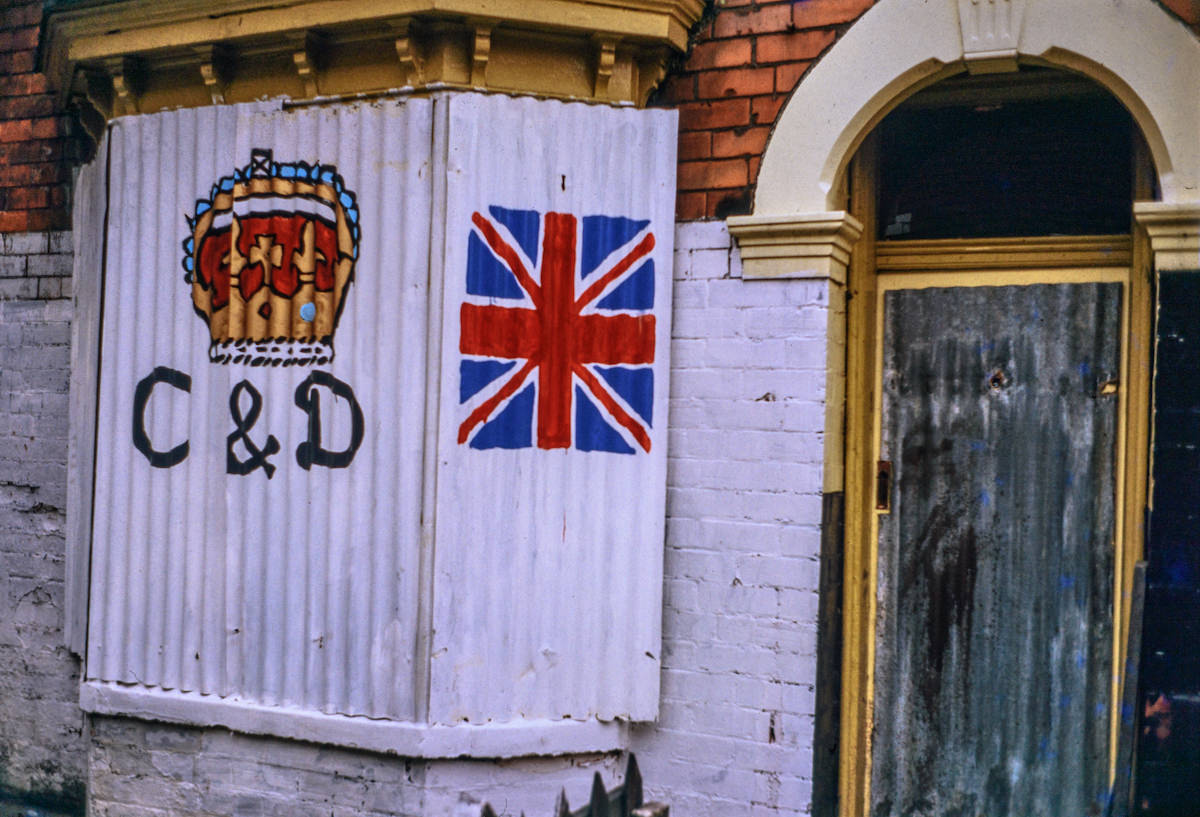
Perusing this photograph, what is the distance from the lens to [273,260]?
439 centimetres

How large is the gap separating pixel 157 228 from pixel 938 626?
352cm

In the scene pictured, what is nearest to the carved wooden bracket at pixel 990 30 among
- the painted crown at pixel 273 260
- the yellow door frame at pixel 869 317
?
the yellow door frame at pixel 869 317

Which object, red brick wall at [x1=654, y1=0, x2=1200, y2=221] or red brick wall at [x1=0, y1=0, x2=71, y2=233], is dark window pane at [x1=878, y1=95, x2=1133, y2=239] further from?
red brick wall at [x1=0, y1=0, x2=71, y2=233]

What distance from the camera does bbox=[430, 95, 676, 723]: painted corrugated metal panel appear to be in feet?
13.6

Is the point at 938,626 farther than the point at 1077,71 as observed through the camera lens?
Yes

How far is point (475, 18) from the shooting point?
4.07 m

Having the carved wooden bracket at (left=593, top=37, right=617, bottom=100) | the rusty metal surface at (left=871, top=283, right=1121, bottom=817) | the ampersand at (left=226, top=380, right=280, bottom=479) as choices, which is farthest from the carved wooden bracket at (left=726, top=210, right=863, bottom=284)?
the ampersand at (left=226, top=380, right=280, bottom=479)

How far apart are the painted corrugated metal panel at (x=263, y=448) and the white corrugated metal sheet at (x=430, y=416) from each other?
11 millimetres

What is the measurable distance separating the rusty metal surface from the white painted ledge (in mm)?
1214

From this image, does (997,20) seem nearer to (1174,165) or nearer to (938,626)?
(1174,165)

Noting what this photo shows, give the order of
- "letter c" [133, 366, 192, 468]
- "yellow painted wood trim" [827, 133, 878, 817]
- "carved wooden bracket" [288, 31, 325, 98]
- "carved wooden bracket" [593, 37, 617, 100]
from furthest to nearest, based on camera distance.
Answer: "letter c" [133, 366, 192, 468]
"yellow painted wood trim" [827, 133, 878, 817]
"carved wooden bracket" [288, 31, 325, 98]
"carved wooden bracket" [593, 37, 617, 100]

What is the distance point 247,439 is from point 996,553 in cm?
293

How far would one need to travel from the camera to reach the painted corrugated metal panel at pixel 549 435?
4137 mm

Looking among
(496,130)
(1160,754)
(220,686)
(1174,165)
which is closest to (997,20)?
(1174,165)
